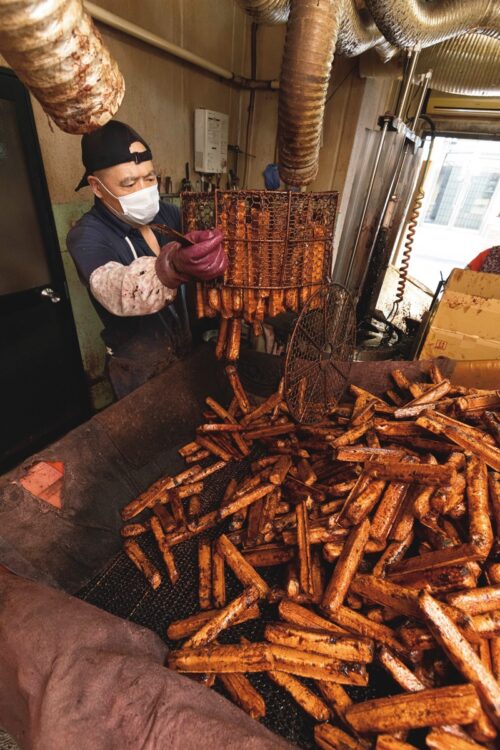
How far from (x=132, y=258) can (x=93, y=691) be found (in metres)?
2.90

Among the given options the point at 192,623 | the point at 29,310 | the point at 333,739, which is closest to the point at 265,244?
the point at 192,623

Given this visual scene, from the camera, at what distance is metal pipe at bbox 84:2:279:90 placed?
2990mm

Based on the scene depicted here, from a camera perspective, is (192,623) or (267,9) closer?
(192,623)

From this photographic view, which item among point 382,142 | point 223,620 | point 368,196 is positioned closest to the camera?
point 223,620

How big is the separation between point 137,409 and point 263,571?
61.8 inches

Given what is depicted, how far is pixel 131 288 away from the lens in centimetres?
229

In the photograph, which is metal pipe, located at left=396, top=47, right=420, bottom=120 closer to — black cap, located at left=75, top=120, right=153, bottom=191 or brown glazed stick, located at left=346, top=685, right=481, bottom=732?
black cap, located at left=75, top=120, right=153, bottom=191

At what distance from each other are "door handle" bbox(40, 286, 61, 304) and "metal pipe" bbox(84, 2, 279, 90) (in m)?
2.39

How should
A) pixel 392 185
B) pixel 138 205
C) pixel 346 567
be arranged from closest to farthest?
pixel 346 567 < pixel 138 205 < pixel 392 185

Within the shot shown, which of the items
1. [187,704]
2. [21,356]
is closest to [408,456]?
[187,704]

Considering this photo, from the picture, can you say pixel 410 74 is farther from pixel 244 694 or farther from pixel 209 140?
pixel 244 694

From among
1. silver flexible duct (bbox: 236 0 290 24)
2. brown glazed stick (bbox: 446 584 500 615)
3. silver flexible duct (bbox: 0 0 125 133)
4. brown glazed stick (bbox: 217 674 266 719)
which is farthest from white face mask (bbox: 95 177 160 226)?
brown glazed stick (bbox: 446 584 500 615)

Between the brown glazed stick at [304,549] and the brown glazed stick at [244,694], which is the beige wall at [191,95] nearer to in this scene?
the brown glazed stick at [304,549]

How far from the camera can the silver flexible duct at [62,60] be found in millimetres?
1204
